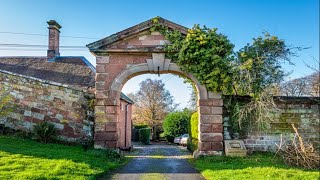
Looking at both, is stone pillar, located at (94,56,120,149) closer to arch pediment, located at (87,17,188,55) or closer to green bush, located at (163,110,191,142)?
arch pediment, located at (87,17,188,55)

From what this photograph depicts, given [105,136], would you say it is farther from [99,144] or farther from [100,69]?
[100,69]

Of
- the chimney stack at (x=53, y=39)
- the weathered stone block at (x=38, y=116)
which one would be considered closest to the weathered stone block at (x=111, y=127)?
the weathered stone block at (x=38, y=116)

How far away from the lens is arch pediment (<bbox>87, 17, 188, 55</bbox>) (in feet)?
38.2

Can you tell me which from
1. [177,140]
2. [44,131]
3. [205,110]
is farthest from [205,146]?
[177,140]

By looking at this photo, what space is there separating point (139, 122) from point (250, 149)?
28.0 meters

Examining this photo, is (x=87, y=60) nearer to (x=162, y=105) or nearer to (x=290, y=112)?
(x=290, y=112)

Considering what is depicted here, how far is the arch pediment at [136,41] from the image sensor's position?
11648mm

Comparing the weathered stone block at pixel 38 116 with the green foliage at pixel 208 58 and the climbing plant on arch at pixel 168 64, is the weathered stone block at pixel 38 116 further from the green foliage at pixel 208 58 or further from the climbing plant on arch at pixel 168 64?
the green foliage at pixel 208 58

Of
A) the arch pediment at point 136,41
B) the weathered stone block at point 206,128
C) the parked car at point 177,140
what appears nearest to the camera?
the weathered stone block at point 206,128

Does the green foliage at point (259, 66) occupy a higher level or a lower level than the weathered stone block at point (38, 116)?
higher

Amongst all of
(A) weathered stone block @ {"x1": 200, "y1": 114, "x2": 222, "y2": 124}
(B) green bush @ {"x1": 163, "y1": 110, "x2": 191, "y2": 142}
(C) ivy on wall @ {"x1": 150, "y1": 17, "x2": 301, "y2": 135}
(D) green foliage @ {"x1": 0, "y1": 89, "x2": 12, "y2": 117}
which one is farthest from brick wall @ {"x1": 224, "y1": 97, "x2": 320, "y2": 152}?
(B) green bush @ {"x1": 163, "y1": 110, "x2": 191, "y2": 142}

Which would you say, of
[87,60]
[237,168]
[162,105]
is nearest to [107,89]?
[237,168]

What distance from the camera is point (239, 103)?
11.8 metres

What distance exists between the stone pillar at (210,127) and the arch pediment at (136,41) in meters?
2.69
